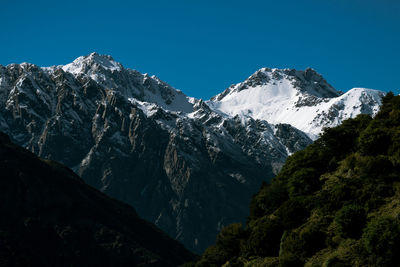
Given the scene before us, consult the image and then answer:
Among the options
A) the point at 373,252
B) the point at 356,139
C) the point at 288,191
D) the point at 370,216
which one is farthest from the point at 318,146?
the point at 373,252

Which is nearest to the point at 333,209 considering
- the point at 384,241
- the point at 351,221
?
the point at 351,221

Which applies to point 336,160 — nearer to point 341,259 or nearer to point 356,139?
point 356,139

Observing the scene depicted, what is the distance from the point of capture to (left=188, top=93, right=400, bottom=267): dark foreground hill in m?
63.4

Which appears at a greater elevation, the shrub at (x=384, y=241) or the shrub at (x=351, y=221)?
the shrub at (x=351, y=221)

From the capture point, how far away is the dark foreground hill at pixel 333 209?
208 feet

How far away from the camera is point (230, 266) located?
265 feet

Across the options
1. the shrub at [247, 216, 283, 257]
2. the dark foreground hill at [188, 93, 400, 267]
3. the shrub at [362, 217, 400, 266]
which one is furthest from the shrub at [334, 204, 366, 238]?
the shrub at [247, 216, 283, 257]

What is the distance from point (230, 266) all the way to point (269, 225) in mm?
8201

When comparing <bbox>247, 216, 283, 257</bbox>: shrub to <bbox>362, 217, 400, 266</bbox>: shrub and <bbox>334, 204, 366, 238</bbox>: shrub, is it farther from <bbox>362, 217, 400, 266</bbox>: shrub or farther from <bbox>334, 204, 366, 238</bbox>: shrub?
<bbox>362, 217, 400, 266</bbox>: shrub

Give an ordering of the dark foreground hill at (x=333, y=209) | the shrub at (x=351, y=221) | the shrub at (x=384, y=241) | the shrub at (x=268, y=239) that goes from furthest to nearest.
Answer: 1. the shrub at (x=268, y=239)
2. the shrub at (x=351, y=221)
3. the dark foreground hill at (x=333, y=209)
4. the shrub at (x=384, y=241)

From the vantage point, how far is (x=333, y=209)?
243ft

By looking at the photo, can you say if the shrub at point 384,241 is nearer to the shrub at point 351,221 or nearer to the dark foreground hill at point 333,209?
the dark foreground hill at point 333,209

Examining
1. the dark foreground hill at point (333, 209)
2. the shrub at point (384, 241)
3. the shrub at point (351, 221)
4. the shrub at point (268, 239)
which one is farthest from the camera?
the shrub at point (268, 239)

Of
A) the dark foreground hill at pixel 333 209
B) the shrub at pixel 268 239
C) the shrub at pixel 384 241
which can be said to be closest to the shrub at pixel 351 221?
the dark foreground hill at pixel 333 209
